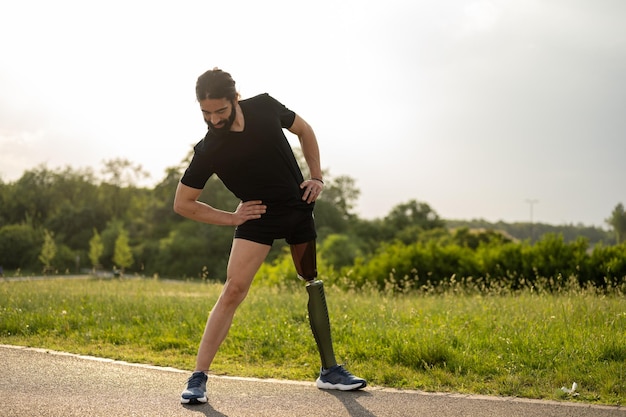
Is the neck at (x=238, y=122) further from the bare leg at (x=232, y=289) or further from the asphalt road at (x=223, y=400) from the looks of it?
the asphalt road at (x=223, y=400)

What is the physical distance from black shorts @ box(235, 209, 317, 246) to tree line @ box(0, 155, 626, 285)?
30.6 meters

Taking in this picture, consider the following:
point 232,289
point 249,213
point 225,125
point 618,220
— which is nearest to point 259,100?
point 225,125

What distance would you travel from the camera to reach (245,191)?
473cm

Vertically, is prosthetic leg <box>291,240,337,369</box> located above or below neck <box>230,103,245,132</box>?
below

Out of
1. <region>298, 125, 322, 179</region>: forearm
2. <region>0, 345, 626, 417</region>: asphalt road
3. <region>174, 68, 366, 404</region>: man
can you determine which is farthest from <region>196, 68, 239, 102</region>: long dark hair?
<region>0, 345, 626, 417</region>: asphalt road

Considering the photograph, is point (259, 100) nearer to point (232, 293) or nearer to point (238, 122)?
point (238, 122)

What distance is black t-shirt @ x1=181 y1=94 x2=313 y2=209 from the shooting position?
457 centimetres

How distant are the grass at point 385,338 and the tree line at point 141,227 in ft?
87.9

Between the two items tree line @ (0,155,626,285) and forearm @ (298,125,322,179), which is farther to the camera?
tree line @ (0,155,626,285)

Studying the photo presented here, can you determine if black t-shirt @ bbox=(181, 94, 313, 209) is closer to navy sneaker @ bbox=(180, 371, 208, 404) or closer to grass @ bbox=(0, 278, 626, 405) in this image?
navy sneaker @ bbox=(180, 371, 208, 404)

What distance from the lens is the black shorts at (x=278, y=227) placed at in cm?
470

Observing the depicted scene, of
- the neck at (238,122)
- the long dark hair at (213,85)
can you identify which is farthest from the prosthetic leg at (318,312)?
the long dark hair at (213,85)

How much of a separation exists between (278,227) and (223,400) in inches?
46.5

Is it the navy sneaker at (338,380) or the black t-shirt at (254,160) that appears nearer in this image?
the black t-shirt at (254,160)
